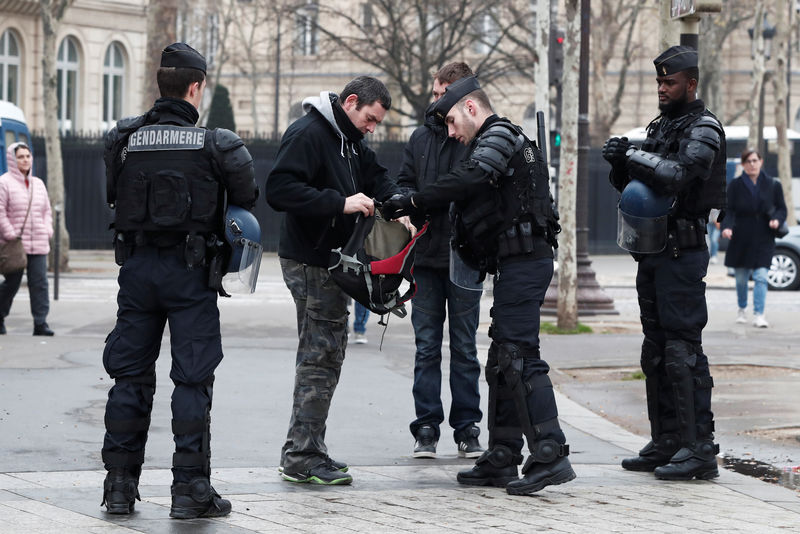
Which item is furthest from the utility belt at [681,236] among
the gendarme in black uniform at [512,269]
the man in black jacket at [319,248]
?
the man in black jacket at [319,248]

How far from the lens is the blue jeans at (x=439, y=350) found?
747 cm

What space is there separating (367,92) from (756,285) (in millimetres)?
9268

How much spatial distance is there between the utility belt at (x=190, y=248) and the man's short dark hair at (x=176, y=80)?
63 centimetres

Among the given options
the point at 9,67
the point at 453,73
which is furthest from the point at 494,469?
the point at 9,67

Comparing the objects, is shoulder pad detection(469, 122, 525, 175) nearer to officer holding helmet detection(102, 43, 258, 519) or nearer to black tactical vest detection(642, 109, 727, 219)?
black tactical vest detection(642, 109, 727, 219)

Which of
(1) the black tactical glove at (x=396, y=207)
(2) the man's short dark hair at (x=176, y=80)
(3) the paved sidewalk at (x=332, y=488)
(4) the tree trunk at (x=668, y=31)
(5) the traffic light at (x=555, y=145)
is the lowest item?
(3) the paved sidewalk at (x=332, y=488)

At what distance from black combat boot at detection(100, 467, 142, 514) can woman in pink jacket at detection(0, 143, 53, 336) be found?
751 cm

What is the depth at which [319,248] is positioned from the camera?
651 centimetres

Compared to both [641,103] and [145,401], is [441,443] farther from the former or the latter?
[641,103]

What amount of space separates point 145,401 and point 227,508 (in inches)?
23.6

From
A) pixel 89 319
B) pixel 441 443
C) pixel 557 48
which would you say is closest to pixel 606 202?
pixel 557 48

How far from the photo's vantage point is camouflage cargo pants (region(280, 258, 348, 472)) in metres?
6.50

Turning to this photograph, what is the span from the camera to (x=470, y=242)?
659 cm

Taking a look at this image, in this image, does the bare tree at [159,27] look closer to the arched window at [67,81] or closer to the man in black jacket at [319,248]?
the man in black jacket at [319,248]
